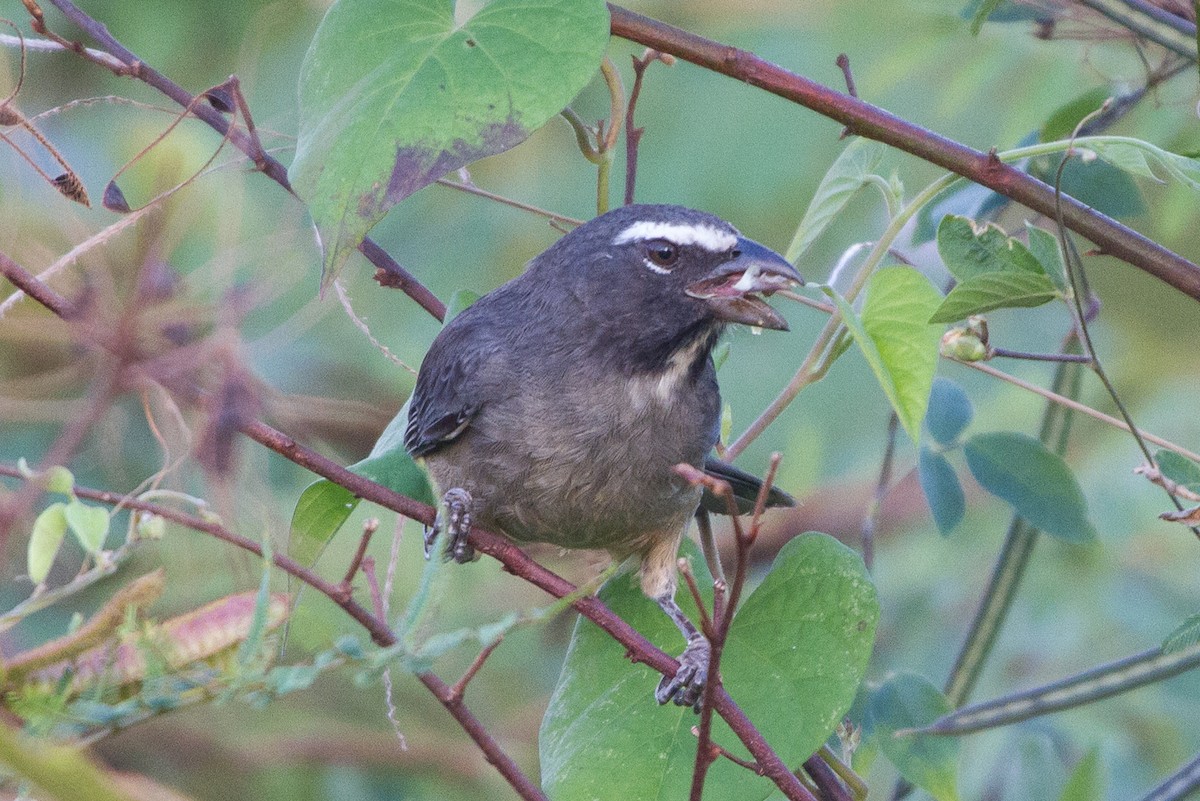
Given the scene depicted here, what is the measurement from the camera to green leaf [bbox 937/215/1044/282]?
2.10 meters

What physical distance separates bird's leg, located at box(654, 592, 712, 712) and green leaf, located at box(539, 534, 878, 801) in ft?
0.08

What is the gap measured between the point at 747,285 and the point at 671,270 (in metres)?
0.22

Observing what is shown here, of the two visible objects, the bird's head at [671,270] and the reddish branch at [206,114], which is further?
the bird's head at [671,270]

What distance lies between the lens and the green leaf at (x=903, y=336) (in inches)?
74.5

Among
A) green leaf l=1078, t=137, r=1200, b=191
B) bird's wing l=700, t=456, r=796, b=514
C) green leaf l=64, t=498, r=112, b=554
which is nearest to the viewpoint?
green leaf l=64, t=498, r=112, b=554

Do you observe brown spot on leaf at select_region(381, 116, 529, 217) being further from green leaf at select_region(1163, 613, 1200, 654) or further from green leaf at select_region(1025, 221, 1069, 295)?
green leaf at select_region(1163, 613, 1200, 654)

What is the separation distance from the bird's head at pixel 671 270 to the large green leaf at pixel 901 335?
593 millimetres

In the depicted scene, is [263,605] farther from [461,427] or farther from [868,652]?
[461,427]

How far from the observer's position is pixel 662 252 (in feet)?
9.48

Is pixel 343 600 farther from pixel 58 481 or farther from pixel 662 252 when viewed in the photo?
pixel 662 252

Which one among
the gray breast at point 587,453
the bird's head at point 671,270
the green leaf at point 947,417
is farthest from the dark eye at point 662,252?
the green leaf at point 947,417

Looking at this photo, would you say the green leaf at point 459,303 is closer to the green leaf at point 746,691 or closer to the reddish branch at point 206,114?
the reddish branch at point 206,114

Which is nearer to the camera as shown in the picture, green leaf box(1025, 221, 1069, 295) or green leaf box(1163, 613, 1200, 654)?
green leaf box(1163, 613, 1200, 654)

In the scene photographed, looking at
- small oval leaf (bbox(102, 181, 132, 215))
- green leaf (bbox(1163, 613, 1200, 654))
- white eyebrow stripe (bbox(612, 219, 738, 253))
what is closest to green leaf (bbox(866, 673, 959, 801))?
green leaf (bbox(1163, 613, 1200, 654))
